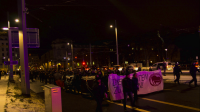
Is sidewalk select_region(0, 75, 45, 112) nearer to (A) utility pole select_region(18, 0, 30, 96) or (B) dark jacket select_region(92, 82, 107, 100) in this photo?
(A) utility pole select_region(18, 0, 30, 96)

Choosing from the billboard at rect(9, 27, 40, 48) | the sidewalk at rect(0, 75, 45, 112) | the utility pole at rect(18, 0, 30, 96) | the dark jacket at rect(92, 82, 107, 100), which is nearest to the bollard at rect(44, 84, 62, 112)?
the dark jacket at rect(92, 82, 107, 100)

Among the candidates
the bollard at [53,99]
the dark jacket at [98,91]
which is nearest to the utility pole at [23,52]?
the bollard at [53,99]

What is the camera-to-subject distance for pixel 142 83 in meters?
11.1

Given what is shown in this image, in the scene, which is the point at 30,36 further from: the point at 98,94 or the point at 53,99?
the point at 98,94

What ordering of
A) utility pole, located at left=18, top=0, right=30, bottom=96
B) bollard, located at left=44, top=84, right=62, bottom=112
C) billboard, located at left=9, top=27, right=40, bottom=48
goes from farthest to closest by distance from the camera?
billboard, located at left=9, top=27, right=40, bottom=48, utility pole, located at left=18, top=0, right=30, bottom=96, bollard, located at left=44, top=84, right=62, bottom=112

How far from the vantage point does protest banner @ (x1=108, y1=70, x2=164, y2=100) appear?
987cm

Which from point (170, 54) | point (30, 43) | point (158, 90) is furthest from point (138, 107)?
point (170, 54)

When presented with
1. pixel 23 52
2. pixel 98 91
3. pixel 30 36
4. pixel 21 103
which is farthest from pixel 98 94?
pixel 30 36

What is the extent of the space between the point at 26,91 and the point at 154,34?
49.8 meters

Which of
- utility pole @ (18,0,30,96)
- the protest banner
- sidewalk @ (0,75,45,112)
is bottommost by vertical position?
sidewalk @ (0,75,45,112)

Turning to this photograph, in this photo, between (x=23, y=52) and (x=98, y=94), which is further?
(x=23, y=52)

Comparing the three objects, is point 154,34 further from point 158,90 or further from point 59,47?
point 158,90

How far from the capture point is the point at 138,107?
8.23m

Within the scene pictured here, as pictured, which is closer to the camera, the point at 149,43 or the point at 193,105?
the point at 193,105
